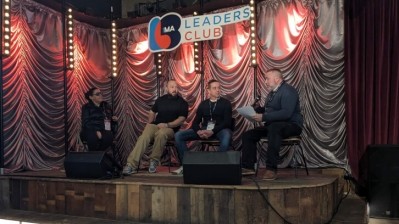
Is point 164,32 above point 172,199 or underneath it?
above

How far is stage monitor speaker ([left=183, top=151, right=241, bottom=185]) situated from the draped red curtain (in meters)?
1.99

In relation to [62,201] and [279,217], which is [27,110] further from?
[279,217]

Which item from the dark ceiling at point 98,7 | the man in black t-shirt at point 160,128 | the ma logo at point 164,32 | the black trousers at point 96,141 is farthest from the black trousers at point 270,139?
the dark ceiling at point 98,7

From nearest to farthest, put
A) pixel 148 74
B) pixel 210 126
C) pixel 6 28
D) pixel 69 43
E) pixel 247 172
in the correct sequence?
pixel 247 172 → pixel 210 126 → pixel 6 28 → pixel 69 43 → pixel 148 74

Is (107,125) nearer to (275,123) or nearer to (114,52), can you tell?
(114,52)

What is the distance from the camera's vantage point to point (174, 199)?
12.2 feet

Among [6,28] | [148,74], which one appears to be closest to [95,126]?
[6,28]

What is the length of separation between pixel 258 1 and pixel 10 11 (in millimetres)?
3245

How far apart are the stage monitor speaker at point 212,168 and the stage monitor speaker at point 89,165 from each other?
3.00 ft

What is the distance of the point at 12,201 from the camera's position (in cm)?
457

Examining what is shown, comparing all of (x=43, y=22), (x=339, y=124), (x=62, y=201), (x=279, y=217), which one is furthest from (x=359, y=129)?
(x=43, y=22)

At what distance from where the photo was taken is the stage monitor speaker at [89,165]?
13.4 ft

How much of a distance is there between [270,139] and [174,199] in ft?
3.39

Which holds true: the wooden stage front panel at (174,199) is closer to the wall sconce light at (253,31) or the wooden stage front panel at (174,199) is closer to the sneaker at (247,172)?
the sneaker at (247,172)
